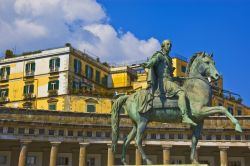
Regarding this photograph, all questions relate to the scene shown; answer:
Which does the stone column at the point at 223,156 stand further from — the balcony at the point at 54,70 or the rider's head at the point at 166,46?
the rider's head at the point at 166,46

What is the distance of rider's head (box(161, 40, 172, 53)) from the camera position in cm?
1823

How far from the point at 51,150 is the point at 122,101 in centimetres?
3840

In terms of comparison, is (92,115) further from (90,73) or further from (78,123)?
(90,73)

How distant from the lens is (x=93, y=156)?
60.8 m

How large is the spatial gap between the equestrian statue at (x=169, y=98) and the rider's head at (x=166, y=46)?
9.0 inches

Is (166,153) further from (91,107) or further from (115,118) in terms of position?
(115,118)

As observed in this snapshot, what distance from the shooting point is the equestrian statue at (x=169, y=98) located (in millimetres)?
16875

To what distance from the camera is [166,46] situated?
18.2 metres

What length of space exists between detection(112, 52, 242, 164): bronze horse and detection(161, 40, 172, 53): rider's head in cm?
109

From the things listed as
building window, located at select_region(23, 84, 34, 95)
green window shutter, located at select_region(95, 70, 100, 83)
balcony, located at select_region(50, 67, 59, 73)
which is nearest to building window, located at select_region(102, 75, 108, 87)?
green window shutter, located at select_region(95, 70, 100, 83)

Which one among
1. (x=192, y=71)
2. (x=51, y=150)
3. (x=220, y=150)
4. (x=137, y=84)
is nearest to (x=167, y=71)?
(x=192, y=71)

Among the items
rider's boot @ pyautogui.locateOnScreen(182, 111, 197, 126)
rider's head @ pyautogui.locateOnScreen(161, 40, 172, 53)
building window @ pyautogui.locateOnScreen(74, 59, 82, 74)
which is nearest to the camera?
rider's boot @ pyautogui.locateOnScreen(182, 111, 197, 126)

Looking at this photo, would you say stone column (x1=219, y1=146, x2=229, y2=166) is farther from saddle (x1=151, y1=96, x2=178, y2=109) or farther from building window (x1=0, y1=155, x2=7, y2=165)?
saddle (x1=151, y1=96, x2=178, y2=109)

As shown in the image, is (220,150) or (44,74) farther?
(44,74)
